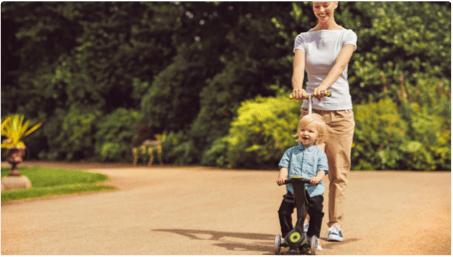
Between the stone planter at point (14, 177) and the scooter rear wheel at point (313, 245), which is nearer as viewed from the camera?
the scooter rear wheel at point (313, 245)

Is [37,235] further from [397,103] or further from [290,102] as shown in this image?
[397,103]

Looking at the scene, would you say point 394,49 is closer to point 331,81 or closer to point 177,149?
point 177,149

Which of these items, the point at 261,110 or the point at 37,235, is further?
the point at 261,110

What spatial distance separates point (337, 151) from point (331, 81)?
88cm

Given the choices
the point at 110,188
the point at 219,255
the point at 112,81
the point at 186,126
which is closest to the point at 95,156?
the point at 112,81

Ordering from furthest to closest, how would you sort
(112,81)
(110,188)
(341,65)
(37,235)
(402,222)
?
(112,81) < (110,188) < (402,222) < (37,235) < (341,65)

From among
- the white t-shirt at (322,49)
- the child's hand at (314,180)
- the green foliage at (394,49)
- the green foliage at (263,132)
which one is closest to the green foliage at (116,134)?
the green foliage at (263,132)

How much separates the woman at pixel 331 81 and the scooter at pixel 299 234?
614mm

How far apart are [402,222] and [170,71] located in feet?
51.2

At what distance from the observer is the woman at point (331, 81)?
4.34 m

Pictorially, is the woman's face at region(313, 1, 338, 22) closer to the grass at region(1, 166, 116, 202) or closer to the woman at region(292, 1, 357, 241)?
the woman at region(292, 1, 357, 241)

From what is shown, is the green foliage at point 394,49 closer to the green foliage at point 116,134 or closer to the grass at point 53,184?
the grass at point 53,184

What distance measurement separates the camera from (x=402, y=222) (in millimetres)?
6535

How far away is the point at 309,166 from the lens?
4.08 metres
